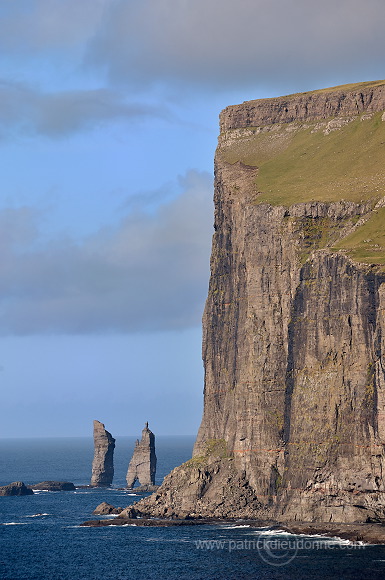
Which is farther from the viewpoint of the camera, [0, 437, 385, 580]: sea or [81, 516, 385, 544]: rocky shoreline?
[81, 516, 385, 544]: rocky shoreline

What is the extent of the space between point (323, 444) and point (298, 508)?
10.5 meters

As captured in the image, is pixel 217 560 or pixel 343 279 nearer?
pixel 217 560

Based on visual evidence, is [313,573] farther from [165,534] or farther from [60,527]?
[60,527]

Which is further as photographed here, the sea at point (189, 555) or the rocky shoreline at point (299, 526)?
the rocky shoreline at point (299, 526)

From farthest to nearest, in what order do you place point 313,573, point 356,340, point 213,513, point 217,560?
point 213,513, point 356,340, point 217,560, point 313,573

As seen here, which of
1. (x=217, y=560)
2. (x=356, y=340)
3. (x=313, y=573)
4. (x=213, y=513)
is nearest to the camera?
(x=313, y=573)

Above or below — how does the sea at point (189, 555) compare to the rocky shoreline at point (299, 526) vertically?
below

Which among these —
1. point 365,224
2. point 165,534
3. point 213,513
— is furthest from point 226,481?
point 365,224

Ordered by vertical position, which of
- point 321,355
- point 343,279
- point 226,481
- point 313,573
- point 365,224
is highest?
point 365,224

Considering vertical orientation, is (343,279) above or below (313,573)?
above

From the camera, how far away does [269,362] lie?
654 ft

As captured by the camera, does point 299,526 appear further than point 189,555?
Yes

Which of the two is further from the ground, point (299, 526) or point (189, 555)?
point (299, 526)

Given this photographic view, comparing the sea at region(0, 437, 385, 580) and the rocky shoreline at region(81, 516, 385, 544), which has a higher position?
the rocky shoreline at region(81, 516, 385, 544)
